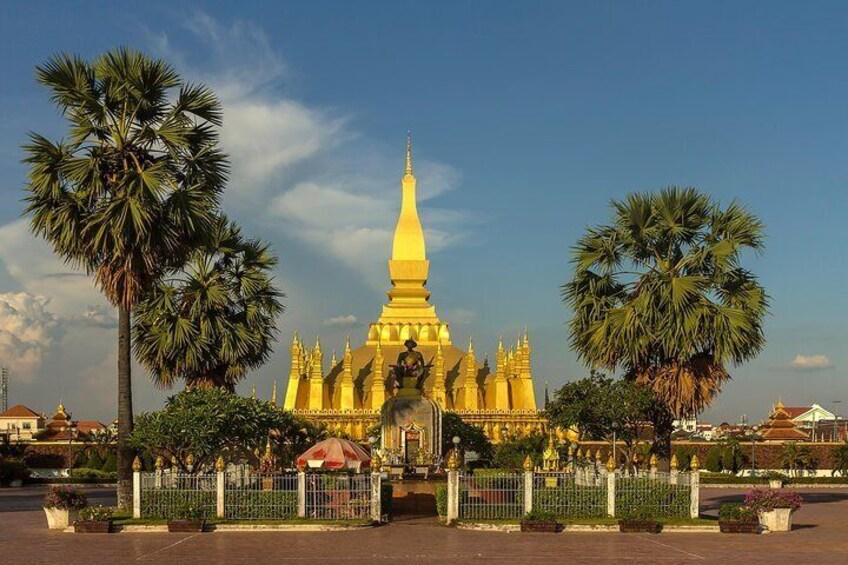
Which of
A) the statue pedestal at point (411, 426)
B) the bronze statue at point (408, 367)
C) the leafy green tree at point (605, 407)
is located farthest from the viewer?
the bronze statue at point (408, 367)

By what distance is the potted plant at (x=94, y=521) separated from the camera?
25172 mm

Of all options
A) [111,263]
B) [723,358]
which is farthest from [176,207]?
[723,358]

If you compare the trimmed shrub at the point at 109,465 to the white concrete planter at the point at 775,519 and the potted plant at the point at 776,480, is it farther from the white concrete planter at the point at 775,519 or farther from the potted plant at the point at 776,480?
the white concrete planter at the point at 775,519

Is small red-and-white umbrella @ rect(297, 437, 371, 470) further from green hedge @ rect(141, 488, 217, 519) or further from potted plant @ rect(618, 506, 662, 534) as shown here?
potted plant @ rect(618, 506, 662, 534)

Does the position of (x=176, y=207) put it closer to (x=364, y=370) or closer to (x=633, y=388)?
(x=633, y=388)

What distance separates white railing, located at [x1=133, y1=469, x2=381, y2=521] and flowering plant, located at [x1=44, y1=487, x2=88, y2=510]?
134 cm

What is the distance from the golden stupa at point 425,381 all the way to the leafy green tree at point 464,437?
13.4m

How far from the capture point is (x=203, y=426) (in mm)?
28047

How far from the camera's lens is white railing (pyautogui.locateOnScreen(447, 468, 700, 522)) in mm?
26469

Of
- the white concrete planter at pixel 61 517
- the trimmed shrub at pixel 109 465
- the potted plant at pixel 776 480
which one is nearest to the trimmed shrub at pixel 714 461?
the potted plant at pixel 776 480

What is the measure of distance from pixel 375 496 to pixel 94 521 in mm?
6228

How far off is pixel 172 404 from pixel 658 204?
14239 millimetres

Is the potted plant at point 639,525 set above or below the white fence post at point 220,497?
below

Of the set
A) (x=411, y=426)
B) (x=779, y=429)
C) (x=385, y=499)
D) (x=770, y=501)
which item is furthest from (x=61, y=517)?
(x=779, y=429)
